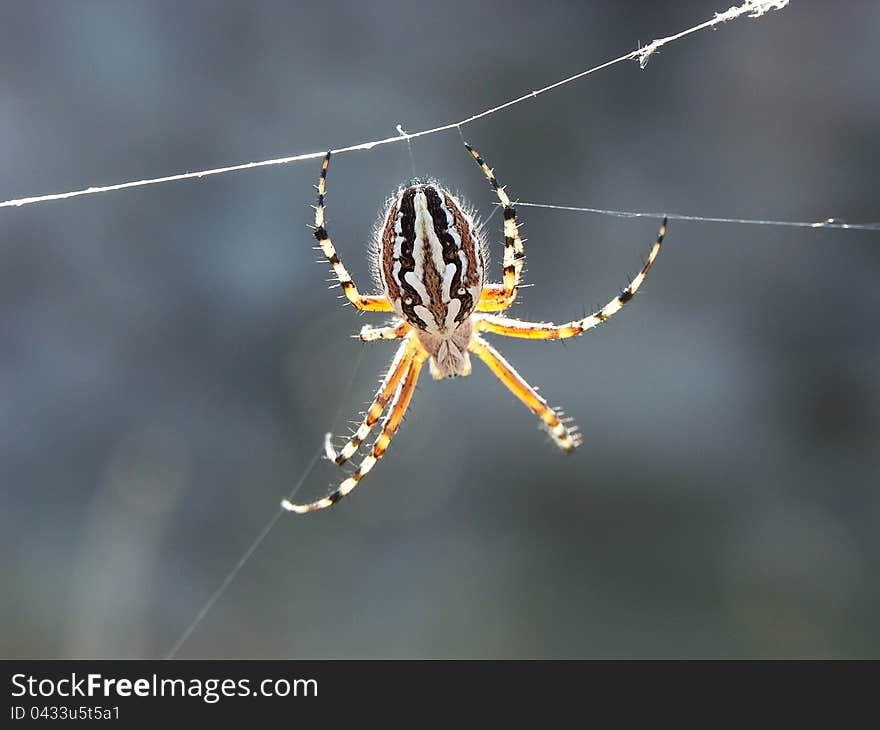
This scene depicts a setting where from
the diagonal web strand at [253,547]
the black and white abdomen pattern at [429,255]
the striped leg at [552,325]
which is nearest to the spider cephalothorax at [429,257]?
the black and white abdomen pattern at [429,255]

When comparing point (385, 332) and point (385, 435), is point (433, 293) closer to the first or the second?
point (385, 332)

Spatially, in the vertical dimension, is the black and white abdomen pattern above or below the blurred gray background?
below

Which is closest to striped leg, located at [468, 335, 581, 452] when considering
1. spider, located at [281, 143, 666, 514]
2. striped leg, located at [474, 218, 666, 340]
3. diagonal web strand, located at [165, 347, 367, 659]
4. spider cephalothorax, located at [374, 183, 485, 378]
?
spider, located at [281, 143, 666, 514]

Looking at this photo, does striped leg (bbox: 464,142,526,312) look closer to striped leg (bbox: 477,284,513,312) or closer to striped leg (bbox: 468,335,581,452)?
striped leg (bbox: 477,284,513,312)

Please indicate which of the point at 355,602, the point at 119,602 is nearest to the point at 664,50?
the point at 355,602

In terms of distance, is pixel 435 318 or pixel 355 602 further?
pixel 355 602

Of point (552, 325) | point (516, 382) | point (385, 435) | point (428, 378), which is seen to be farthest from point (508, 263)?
point (428, 378)

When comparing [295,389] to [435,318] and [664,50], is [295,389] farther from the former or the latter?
[664,50]
